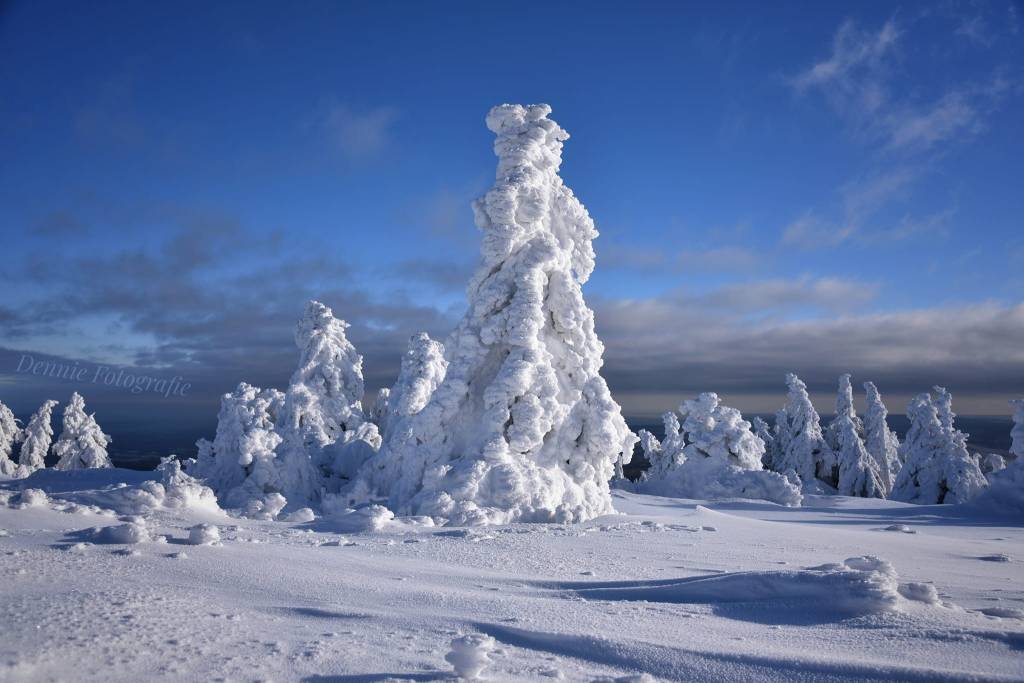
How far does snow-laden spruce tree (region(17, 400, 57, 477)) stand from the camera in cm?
4584

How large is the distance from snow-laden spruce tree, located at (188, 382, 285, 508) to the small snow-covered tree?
2935 cm

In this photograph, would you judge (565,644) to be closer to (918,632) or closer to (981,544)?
(918,632)

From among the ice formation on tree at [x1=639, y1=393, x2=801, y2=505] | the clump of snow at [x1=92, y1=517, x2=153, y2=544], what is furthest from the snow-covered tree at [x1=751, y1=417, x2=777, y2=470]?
the clump of snow at [x1=92, y1=517, x2=153, y2=544]

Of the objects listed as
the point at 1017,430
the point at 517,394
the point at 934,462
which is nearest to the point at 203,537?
the point at 517,394

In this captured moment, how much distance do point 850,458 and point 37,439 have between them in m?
65.0

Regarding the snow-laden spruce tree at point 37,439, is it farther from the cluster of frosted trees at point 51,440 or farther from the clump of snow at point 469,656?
the clump of snow at point 469,656

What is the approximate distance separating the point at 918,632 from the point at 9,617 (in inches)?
339

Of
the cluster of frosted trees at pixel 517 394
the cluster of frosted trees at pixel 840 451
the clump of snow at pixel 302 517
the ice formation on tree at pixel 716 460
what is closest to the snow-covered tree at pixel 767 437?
the cluster of frosted trees at pixel 840 451

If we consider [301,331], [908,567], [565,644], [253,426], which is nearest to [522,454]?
[908,567]

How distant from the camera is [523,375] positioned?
15.8 m

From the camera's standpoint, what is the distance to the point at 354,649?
5.11 meters

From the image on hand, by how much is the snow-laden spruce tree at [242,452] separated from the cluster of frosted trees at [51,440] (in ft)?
84.9

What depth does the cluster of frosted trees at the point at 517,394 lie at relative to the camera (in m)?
14.4

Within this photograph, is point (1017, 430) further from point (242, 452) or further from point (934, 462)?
point (242, 452)
